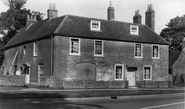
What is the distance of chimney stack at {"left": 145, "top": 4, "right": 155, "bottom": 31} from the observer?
39.0 metres

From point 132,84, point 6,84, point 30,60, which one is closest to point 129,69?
point 132,84

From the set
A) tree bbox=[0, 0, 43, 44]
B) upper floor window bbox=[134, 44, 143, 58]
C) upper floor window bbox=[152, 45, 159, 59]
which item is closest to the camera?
upper floor window bbox=[134, 44, 143, 58]

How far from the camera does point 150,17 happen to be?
129 feet

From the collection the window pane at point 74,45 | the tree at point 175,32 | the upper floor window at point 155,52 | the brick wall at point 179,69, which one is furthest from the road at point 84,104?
the tree at point 175,32

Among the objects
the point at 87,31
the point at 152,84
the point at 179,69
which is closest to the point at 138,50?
the point at 152,84

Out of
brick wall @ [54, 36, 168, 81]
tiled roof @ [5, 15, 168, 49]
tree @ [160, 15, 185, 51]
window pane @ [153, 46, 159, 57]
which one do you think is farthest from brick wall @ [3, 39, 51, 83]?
tree @ [160, 15, 185, 51]

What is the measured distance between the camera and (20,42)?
3703cm

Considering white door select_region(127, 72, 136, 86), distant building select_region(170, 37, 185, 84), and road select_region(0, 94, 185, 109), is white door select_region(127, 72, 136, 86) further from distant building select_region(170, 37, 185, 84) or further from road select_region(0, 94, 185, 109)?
road select_region(0, 94, 185, 109)

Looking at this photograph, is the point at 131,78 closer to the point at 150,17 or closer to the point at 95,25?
the point at 95,25

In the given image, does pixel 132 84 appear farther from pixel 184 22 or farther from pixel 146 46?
pixel 184 22

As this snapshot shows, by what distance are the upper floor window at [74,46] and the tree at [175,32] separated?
1415 inches

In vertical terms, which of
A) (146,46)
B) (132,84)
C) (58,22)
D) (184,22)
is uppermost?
(184,22)

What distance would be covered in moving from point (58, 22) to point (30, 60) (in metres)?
6.56

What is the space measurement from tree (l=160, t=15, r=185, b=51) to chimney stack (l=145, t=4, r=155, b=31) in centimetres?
2210
